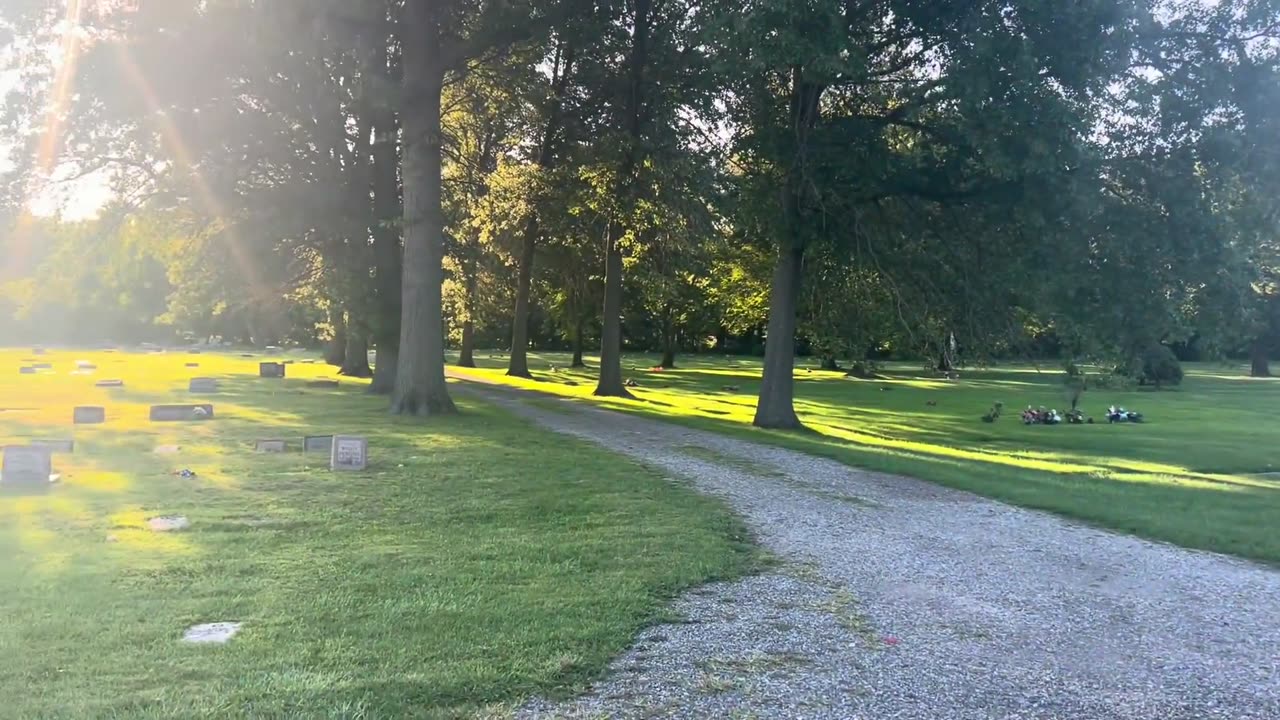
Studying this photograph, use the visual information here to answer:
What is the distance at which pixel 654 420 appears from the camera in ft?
66.1

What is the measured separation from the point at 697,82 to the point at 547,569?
1757 centimetres

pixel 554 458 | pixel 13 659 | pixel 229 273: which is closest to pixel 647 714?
pixel 13 659

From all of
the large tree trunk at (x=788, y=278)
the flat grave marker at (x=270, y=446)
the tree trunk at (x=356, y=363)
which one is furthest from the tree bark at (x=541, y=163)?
the flat grave marker at (x=270, y=446)

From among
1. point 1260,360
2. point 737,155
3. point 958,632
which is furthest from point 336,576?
point 1260,360

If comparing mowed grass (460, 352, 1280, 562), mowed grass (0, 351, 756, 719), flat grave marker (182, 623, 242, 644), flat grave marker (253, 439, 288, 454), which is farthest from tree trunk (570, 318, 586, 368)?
flat grave marker (182, 623, 242, 644)

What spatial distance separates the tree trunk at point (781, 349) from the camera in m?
19.2

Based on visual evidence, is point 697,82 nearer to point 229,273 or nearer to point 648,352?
point 229,273

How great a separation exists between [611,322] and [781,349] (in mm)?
9457

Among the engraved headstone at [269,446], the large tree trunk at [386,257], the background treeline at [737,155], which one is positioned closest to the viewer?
the engraved headstone at [269,446]

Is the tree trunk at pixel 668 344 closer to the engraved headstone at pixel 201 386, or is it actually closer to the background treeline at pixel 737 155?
the background treeline at pixel 737 155

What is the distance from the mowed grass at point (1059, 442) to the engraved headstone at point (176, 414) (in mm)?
9770

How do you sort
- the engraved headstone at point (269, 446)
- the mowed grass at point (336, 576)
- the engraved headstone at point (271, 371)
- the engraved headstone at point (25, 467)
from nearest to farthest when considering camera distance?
the mowed grass at point (336, 576) → the engraved headstone at point (25, 467) → the engraved headstone at point (269, 446) → the engraved headstone at point (271, 371)

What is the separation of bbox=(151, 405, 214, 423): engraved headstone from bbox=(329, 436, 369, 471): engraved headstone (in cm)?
712

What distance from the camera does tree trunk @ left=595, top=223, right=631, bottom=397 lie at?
2755 centimetres
